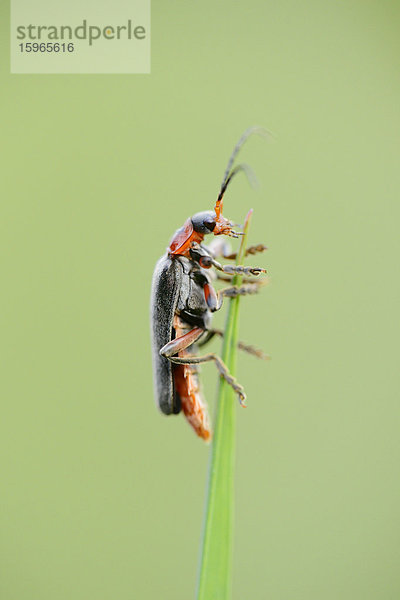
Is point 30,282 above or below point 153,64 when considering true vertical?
below

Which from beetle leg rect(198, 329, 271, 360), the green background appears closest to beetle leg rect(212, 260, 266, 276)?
beetle leg rect(198, 329, 271, 360)

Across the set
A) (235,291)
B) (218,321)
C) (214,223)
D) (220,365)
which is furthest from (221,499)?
(218,321)

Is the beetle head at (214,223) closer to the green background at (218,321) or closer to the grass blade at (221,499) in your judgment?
the grass blade at (221,499)

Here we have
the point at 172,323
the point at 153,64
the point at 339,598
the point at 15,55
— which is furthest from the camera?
the point at 153,64

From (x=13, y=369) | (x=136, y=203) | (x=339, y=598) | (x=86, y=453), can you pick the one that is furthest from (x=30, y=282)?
(x=339, y=598)

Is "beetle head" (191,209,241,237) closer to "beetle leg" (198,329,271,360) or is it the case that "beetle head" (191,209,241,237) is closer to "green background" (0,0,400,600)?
"beetle leg" (198,329,271,360)

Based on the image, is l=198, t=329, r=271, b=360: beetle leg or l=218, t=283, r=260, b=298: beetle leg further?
l=198, t=329, r=271, b=360: beetle leg

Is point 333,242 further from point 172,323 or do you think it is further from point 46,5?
point 46,5
